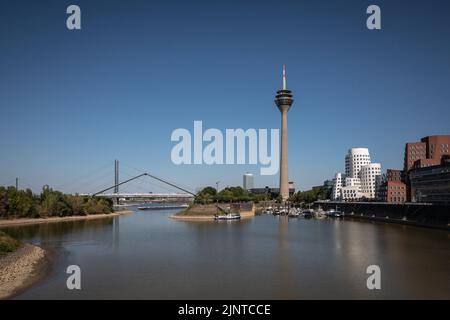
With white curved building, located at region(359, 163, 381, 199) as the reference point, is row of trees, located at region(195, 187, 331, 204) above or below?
below

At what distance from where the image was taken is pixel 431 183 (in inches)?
1716

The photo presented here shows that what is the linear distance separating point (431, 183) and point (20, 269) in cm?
4030

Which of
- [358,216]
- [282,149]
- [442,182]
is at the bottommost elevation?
[358,216]

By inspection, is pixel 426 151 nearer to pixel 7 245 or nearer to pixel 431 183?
pixel 431 183

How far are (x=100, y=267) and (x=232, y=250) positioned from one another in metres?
7.02

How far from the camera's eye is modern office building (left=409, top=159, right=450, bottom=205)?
40625 mm

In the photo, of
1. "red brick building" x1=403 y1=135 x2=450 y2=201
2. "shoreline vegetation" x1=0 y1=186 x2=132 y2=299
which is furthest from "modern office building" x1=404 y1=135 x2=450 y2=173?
"shoreline vegetation" x1=0 y1=186 x2=132 y2=299

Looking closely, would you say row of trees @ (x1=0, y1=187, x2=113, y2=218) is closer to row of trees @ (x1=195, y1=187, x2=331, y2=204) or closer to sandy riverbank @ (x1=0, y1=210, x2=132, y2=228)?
sandy riverbank @ (x1=0, y1=210, x2=132, y2=228)

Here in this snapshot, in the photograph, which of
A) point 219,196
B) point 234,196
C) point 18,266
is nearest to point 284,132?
point 234,196

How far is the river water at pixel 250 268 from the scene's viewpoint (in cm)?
1241

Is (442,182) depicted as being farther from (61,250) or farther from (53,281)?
(53,281)

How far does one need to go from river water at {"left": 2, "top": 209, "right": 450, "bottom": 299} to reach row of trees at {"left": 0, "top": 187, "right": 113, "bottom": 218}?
60.3ft

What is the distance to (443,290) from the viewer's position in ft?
41.1
